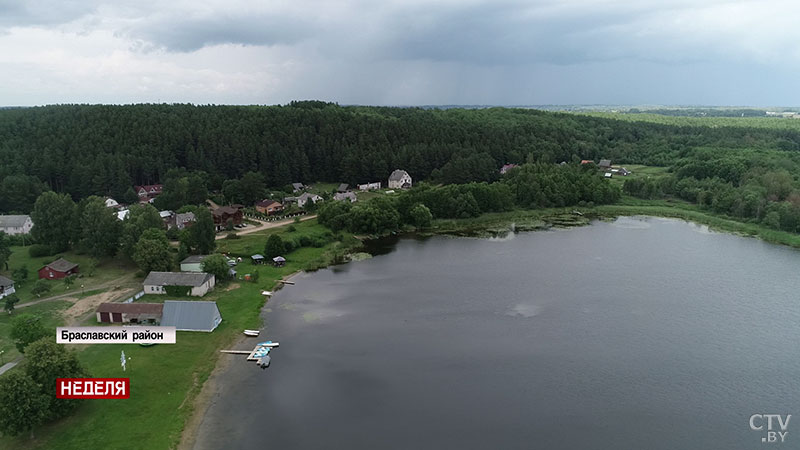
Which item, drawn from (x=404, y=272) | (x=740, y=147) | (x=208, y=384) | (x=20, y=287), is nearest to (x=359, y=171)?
(x=404, y=272)

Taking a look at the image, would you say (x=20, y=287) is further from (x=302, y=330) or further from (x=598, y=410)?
(x=598, y=410)

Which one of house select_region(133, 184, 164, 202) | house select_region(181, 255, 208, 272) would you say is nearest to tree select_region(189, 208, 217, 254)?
house select_region(181, 255, 208, 272)

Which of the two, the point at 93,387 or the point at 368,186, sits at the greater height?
the point at 368,186

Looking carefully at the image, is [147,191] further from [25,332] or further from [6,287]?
[25,332]

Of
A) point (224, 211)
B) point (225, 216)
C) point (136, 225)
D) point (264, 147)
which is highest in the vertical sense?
point (264, 147)

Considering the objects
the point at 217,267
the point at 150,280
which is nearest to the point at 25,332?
the point at 150,280

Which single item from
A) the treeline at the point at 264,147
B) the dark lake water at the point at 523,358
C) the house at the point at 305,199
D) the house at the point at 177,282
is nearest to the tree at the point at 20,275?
the house at the point at 177,282

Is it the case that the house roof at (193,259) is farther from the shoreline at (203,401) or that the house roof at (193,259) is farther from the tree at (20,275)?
the shoreline at (203,401)
